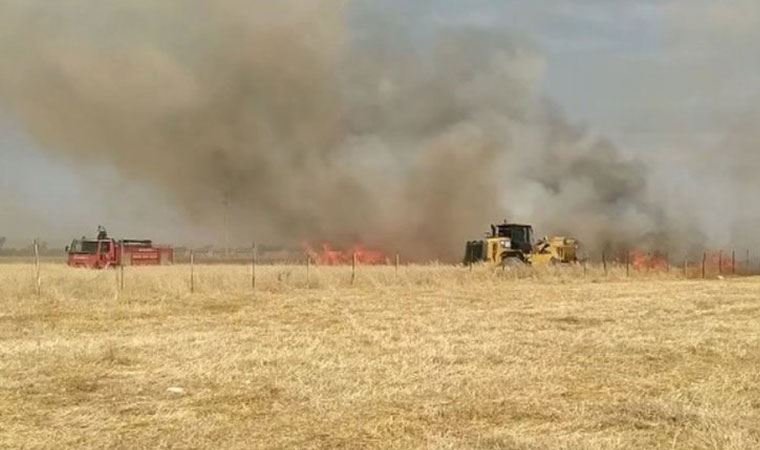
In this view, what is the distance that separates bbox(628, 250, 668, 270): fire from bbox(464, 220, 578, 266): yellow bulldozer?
28.2 feet

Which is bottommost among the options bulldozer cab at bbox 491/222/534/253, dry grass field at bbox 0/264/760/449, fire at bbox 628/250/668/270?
dry grass field at bbox 0/264/760/449

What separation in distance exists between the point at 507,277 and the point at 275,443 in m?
33.4

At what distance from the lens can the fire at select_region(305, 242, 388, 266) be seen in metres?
54.7

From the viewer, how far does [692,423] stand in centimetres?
945

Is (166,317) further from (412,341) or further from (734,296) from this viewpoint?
(734,296)

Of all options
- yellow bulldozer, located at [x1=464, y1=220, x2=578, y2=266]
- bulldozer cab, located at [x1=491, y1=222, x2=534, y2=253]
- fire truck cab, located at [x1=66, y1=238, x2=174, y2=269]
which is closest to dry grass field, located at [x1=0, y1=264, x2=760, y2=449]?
yellow bulldozer, located at [x1=464, y1=220, x2=578, y2=266]

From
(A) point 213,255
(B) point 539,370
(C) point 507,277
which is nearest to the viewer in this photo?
(B) point 539,370

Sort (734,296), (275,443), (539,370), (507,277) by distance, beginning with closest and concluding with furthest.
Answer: (275,443) → (539,370) → (734,296) → (507,277)

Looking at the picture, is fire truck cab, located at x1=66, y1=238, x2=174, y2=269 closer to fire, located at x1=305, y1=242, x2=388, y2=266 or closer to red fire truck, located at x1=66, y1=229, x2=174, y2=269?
red fire truck, located at x1=66, y1=229, x2=174, y2=269

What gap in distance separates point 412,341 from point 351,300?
10.6m

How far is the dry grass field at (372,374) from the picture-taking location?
926 cm

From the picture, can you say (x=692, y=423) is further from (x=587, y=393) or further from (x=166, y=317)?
(x=166, y=317)

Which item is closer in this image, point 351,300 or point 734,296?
point 351,300

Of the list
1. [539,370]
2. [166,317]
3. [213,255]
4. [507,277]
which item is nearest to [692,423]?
[539,370]
